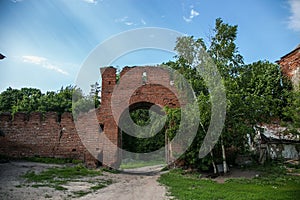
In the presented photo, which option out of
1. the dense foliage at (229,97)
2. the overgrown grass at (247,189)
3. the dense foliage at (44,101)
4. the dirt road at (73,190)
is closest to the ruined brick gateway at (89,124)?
the dense foliage at (229,97)

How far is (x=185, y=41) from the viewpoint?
14508mm

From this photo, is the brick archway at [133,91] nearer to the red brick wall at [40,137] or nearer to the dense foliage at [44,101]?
the red brick wall at [40,137]

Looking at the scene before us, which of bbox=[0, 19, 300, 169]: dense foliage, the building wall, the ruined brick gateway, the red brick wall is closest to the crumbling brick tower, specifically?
the building wall

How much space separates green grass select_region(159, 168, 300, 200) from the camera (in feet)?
20.6

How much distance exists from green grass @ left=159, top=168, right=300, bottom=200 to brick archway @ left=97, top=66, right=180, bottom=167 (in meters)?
4.80

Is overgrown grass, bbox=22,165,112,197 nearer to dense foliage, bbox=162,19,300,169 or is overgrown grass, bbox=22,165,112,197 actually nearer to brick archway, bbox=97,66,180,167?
brick archway, bbox=97,66,180,167

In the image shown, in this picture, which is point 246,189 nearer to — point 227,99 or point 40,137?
point 227,99

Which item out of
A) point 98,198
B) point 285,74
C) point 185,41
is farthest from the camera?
point 285,74

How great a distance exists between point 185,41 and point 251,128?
6.43m

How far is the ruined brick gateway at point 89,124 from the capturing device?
1261 cm

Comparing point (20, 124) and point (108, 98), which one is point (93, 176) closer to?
point (108, 98)

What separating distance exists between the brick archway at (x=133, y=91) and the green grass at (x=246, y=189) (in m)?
4.80

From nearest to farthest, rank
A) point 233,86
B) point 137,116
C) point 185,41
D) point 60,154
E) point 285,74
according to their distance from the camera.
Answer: point 233,86, point 60,154, point 185,41, point 285,74, point 137,116

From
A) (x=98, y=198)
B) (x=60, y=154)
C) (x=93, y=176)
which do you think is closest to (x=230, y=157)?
(x=93, y=176)
